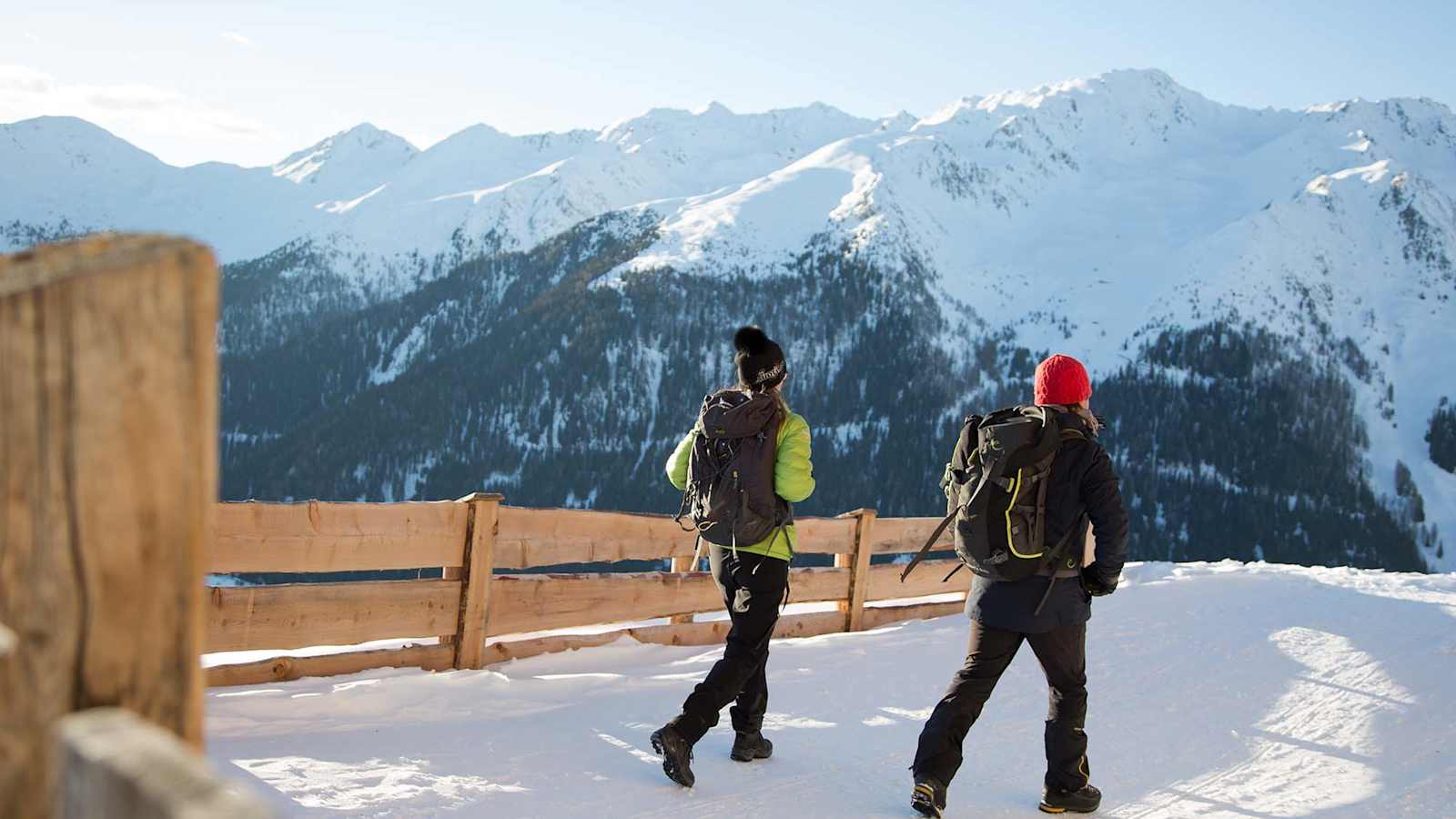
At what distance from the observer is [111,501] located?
99cm

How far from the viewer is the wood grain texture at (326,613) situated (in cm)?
515

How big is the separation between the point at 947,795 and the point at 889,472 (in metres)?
108

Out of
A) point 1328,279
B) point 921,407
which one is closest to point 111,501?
point 921,407

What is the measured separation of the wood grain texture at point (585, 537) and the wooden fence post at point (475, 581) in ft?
0.36

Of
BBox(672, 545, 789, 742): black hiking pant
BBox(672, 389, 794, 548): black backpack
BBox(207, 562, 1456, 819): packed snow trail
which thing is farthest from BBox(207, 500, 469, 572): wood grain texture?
BBox(672, 545, 789, 742): black hiking pant

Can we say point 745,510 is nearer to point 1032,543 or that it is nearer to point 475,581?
point 1032,543

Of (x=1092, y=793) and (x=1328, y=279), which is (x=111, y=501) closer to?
(x=1092, y=793)

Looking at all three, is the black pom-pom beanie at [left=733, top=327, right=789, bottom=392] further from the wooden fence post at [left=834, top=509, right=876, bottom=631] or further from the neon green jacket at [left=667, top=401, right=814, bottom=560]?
the wooden fence post at [left=834, top=509, right=876, bottom=631]

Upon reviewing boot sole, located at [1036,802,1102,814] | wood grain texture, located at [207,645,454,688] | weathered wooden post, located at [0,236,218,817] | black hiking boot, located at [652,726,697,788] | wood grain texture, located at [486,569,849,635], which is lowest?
boot sole, located at [1036,802,1102,814]

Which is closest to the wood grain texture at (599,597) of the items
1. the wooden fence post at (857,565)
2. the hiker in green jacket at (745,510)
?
the wooden fence post at (857,565)

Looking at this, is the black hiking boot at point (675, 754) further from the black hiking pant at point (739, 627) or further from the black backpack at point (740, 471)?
the black backpack at point (740, 471)

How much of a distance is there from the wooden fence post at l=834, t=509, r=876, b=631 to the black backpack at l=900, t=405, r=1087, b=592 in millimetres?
3956

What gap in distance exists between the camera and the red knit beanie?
14.4ft

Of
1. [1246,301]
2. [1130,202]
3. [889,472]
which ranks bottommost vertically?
[889,472]
